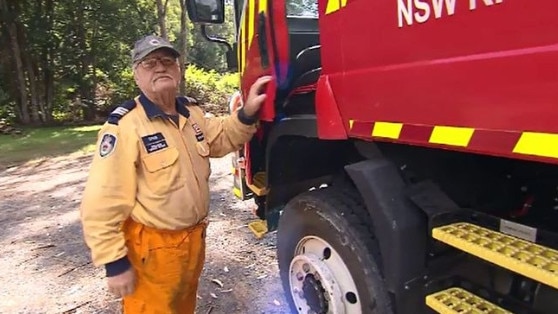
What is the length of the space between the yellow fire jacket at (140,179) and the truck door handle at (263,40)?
1.69 feet

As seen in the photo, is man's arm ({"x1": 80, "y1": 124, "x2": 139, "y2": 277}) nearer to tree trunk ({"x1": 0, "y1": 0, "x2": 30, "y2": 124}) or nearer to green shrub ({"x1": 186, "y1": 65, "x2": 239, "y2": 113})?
tree trunk ({"x1": 0, "y1": 0, "x2": 30, "y2": 124})

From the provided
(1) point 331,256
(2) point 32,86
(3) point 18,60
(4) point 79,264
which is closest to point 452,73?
(1) point 331,256

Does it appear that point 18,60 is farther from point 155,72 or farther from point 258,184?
point 155,72

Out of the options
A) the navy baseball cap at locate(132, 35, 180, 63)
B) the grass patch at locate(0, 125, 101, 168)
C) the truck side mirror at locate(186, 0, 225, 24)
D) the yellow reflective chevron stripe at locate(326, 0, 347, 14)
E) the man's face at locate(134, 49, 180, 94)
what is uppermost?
the truck side mirror at locate(186, 0, 225, 24)

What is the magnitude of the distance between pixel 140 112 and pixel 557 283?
1757 mm

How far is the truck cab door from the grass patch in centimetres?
840

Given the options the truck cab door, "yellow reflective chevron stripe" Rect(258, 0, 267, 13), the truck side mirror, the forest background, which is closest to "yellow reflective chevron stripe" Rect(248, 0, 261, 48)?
the truck cab door

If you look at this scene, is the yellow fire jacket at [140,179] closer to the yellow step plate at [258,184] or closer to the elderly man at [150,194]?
the elderly man at [150,194]

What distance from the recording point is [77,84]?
62.3 feet

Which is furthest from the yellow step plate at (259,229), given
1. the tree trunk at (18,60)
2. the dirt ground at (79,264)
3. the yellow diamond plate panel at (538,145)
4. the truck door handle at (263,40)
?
the tree trunk at (18,60)

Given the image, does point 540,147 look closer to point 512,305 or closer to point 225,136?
point 512,305

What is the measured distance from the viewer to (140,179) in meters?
2.16

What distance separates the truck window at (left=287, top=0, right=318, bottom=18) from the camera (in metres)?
2.58

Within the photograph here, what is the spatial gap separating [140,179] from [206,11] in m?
1.33
